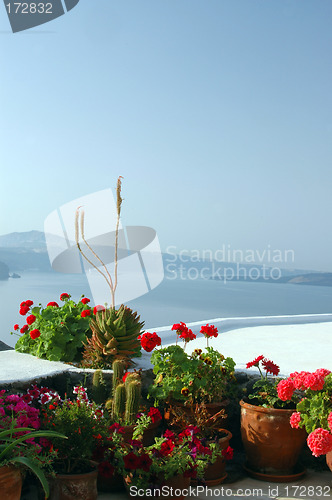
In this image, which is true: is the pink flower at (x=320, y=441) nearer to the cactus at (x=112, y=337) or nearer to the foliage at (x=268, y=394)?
the foliage at (x=268, y=394)

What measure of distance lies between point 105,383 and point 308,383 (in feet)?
5.21

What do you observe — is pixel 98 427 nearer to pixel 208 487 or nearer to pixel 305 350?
pixel 208 487

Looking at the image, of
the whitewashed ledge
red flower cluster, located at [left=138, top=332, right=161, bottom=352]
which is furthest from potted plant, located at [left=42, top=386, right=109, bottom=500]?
red flower cluster, located at [left=138, top=332, right=161, bottom=352]

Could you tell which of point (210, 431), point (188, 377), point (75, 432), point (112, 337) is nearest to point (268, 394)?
point (210, 431)

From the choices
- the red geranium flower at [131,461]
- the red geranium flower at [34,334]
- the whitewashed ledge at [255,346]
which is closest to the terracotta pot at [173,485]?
the red geranium flower at [131,461]

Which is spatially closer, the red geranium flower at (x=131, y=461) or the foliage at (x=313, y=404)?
the red geranium flower at (x=131, y=461)

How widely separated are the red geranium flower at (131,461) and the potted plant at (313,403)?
1.14 meters

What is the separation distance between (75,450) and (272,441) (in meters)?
1.47

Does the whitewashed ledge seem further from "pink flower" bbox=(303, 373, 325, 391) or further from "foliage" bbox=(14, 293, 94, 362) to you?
"pink flower" bbox=(303, 373, 325, 391)

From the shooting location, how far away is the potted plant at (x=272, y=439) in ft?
12.7

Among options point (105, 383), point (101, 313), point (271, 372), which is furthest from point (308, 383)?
point (101, 313)

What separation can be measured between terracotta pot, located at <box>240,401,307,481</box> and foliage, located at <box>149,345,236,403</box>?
0.35m

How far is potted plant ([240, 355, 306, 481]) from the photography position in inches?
152

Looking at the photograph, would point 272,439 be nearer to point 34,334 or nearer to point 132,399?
point 132,399
